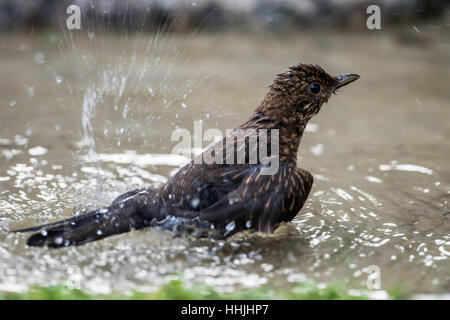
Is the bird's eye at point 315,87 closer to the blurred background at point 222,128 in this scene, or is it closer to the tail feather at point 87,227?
the blurred background at point 222,128

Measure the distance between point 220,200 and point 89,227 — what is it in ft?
2.89

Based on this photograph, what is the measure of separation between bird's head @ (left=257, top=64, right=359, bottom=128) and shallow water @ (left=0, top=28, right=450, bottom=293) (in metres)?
0.78

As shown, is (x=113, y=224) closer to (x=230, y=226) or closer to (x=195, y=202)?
(x=195, y=202)

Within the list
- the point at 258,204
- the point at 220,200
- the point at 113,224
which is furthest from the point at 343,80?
the point at 113,224

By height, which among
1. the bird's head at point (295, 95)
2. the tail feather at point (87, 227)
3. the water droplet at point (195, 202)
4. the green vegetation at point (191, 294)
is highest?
the bird's head at point (295, 95)

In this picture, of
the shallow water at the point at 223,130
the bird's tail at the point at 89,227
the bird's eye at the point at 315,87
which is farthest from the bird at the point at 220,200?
the bird's eye at the point at 315,87

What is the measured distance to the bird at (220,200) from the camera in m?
3.84

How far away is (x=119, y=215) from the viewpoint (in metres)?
3.98

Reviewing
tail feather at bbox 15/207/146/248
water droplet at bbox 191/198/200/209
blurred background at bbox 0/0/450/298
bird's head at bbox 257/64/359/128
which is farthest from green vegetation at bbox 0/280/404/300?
bird's head at bbox 257/64/359/128

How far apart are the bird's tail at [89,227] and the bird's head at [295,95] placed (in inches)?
48.3

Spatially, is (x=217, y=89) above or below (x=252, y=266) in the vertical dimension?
above
